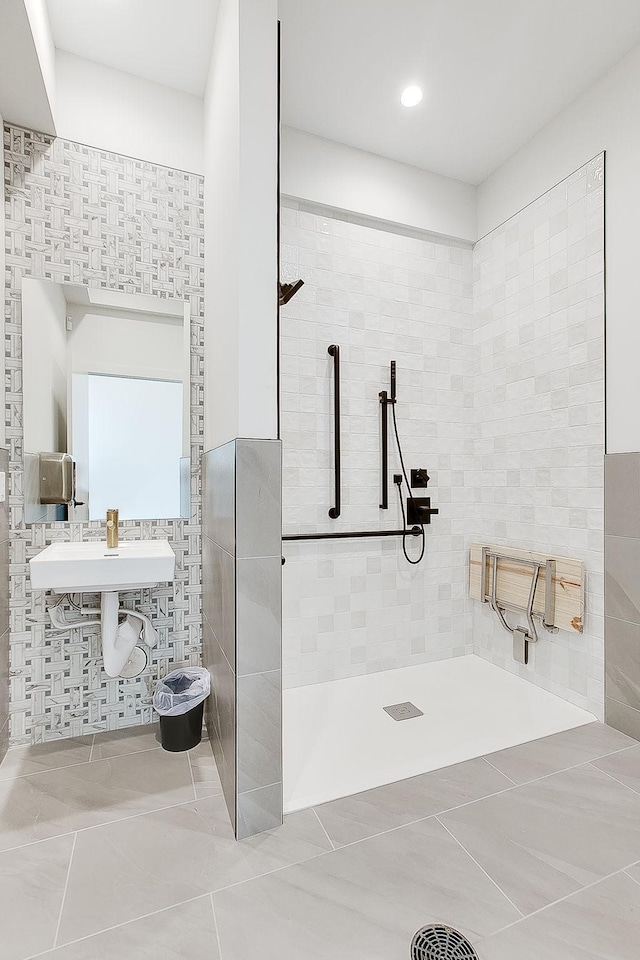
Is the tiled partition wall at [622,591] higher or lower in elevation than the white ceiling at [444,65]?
lower

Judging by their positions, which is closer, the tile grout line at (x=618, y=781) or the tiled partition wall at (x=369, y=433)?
the tile grout line at (x=618, y=781)

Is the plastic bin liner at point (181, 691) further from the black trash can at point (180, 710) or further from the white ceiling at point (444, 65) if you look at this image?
the white ceiling at point (444, 65)

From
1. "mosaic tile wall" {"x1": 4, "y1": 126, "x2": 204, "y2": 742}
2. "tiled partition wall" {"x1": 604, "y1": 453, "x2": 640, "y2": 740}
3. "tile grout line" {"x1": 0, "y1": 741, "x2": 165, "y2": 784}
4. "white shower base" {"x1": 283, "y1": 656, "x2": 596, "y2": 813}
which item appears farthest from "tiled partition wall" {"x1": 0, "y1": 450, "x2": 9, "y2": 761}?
"tiled partition wall" {"x1": 604, "y1": 453, "x2": 640, "y2": 740}

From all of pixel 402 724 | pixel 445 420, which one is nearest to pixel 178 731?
pixel 402 724

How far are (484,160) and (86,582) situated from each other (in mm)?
2999

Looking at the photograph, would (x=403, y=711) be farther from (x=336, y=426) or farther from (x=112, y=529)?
(x=112, y=529)

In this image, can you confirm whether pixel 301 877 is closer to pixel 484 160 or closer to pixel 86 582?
pixel 86 582

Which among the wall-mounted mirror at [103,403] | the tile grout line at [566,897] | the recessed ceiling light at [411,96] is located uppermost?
the recessed ceiling light at [411,96]

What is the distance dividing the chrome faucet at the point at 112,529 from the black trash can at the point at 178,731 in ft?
2.43

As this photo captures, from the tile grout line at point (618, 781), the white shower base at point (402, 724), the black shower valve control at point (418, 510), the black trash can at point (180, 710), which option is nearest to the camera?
the tile grout line at point (618, 781)

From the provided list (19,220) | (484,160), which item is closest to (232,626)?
(19,220)

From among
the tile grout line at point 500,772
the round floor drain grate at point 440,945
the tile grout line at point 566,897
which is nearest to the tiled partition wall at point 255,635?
the round floor drain grate at point 440,945

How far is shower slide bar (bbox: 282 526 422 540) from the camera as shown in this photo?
101 inches

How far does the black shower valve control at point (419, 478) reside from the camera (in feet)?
9.45
